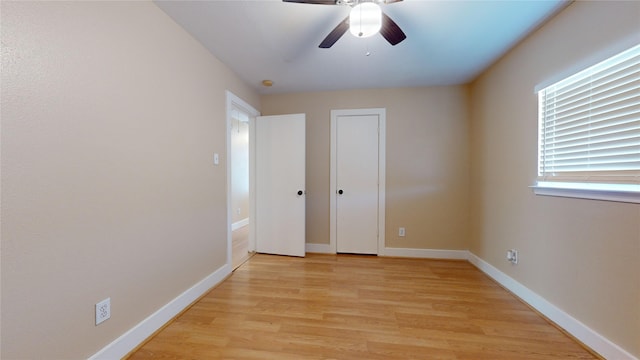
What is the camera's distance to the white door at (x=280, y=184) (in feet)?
10.5

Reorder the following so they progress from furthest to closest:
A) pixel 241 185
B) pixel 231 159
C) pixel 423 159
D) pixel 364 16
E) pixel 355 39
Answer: pixel 241 185, pixel 423 159, pixel 231 159, pixel 355 39, pixel 364 16

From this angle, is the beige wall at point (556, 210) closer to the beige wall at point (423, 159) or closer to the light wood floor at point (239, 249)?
the beige wall at point (423, 159)

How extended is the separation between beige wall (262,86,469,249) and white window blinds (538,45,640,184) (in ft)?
4.04

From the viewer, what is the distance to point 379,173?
10.8ft

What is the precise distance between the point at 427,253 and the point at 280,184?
2.23m

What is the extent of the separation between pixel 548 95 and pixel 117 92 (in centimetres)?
304

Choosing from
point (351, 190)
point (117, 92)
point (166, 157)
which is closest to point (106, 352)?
point (166, 157)

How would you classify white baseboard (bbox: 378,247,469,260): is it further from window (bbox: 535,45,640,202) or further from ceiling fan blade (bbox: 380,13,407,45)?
ceiling fan blade (bbox: 380,13,407,45)

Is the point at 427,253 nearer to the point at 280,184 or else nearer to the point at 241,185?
the point at 280,184

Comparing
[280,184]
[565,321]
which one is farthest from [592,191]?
[280,184]

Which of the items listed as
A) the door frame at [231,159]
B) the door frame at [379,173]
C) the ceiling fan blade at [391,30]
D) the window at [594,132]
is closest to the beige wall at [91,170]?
the door frame at [231,159]

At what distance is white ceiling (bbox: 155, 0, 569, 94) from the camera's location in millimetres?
1683

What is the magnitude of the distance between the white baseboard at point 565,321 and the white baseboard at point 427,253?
61cm

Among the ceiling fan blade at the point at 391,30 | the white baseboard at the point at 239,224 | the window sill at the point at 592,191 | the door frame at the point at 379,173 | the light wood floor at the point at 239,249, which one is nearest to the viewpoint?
the window sill at the point at 592,191
